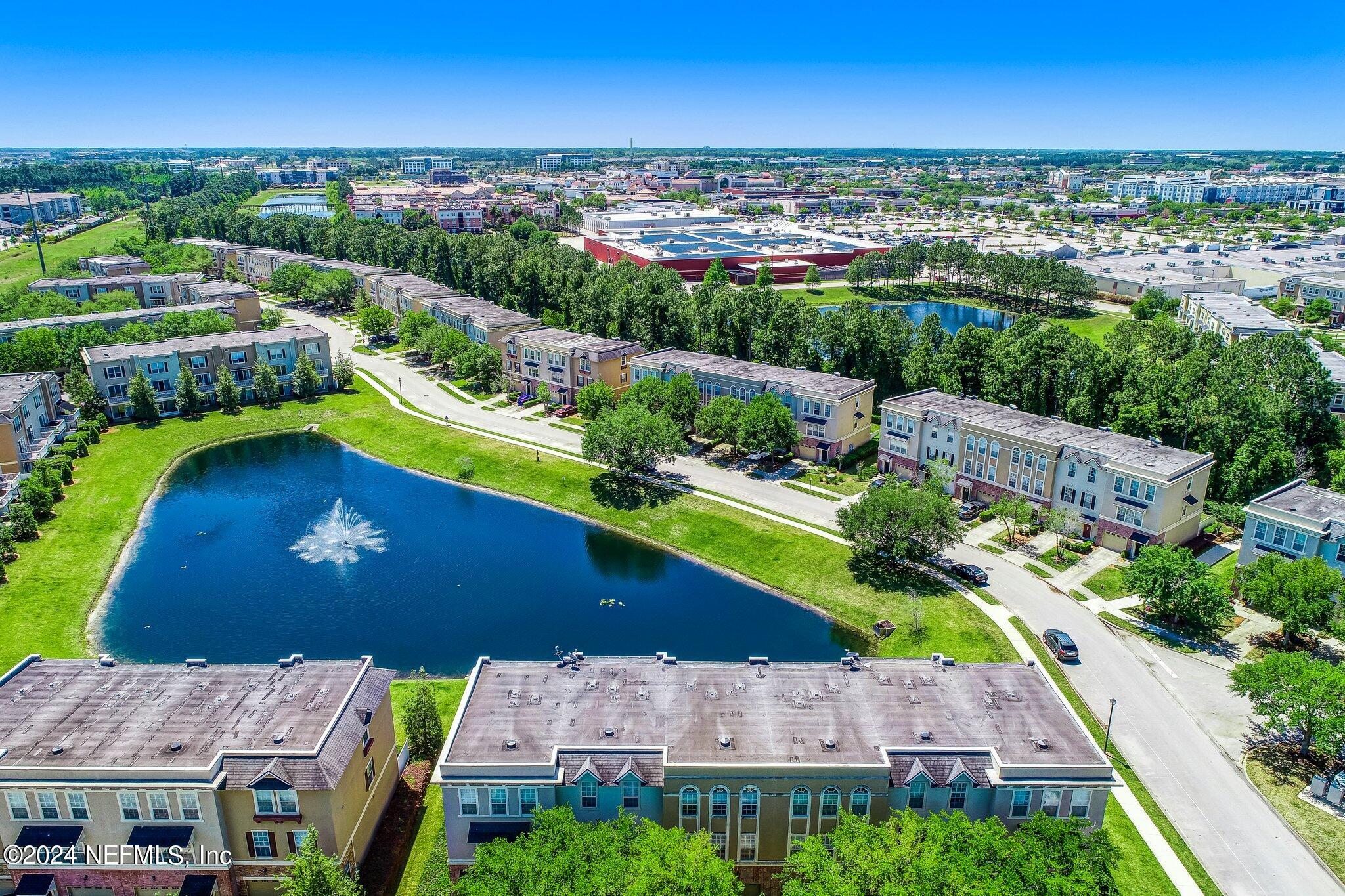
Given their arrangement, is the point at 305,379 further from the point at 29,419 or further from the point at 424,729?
the point at 424,729

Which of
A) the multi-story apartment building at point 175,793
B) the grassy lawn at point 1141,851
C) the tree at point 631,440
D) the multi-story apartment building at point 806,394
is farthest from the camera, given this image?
the multi-story apartment building at point 806,394

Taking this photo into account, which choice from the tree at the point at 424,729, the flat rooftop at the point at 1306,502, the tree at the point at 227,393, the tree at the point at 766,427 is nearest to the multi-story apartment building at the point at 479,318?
the tree at the point at 227,393

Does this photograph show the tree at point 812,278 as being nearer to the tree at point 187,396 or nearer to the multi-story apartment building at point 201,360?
the multi-story apartment building at point 201,360

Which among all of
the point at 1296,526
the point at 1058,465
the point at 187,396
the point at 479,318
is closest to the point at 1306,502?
the point at 1296,526

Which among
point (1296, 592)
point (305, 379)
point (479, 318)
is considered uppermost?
point (479, 318)

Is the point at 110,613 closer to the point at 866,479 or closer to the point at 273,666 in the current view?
the point at 273,666

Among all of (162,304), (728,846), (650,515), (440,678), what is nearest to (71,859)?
(440,678)
